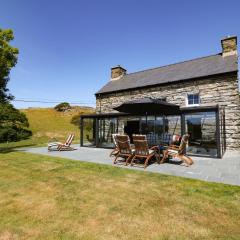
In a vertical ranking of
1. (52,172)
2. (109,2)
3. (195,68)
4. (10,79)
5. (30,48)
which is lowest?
(52,172)

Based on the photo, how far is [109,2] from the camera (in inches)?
460

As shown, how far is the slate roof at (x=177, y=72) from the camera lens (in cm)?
1416

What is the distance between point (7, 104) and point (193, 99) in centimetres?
2151

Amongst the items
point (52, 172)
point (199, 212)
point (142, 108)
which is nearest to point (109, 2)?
point (142, 108)

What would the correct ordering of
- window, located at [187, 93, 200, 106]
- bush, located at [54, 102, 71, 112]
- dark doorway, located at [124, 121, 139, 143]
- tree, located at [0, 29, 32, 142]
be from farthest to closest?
bush, located at [54, 102, 71, 112], dark doorway, located at [124, 121, 139, 143], window, located at [187, 93, 200, 106], tree, located at [0, 29, 32, 142]

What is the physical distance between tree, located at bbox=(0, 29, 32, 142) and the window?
40.0 ft

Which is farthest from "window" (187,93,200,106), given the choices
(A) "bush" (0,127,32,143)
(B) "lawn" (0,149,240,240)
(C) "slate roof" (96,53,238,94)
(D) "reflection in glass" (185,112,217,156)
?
(A) "bush" (0,127,32,143)

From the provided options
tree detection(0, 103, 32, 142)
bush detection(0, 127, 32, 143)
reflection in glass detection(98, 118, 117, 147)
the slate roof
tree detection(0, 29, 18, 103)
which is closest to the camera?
tree detection(0, 29, 18, 103)

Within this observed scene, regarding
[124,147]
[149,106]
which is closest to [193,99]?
[149,106]

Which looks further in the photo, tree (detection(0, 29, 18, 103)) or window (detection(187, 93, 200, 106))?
window (detection(187, 93, 200, 106))

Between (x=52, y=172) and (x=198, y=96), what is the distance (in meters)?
11.3

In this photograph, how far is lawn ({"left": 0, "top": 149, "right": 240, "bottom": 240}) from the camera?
9.96 feet

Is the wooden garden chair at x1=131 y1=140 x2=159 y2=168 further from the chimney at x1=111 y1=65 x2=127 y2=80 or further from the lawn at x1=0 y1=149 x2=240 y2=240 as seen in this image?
the chimney at x1=111 y1=65 x2=127 y2=80

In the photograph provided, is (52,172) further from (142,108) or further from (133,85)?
(133,85)
